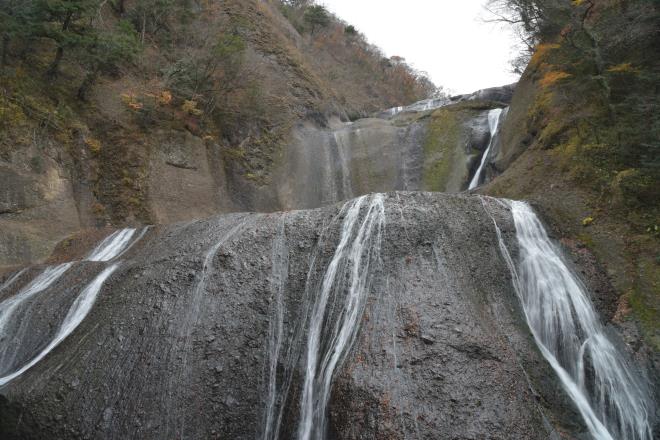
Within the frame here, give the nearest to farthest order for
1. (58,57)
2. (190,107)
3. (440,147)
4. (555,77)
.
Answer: (555,77) → (58,57) → (190,107) → (440,147)

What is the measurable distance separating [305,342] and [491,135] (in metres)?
13.2

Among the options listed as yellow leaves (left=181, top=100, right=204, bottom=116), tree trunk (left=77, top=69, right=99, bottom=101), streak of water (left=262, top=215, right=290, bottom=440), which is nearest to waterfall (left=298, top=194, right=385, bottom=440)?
streak of water (left=262, top=215, right=290, bottom=440)

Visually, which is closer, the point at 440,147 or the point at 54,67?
the point at 54,67

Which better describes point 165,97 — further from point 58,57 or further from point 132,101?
point 58,57

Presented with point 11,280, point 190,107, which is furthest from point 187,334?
point 190,107

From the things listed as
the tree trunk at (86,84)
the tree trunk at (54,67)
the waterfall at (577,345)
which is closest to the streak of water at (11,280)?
the tree trunk at (86,84)

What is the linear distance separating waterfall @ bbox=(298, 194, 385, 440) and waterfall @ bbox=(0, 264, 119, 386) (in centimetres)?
372

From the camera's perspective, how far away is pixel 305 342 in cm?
624

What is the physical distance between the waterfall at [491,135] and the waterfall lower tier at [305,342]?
300 inches

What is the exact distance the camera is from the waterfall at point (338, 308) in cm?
538

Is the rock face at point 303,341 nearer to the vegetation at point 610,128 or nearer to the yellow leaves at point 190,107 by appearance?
the vegetation at point 610,128

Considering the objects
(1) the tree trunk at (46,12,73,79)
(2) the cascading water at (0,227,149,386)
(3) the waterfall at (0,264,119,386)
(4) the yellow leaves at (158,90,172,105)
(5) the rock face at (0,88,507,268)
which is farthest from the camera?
(4) the yellow leaves at (158,90,172,105)

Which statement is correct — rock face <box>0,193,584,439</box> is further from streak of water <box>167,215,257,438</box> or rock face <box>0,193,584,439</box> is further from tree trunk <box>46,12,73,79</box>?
tree trunk <box>46,12,73,79</box>

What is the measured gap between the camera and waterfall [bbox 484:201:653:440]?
217 inches
